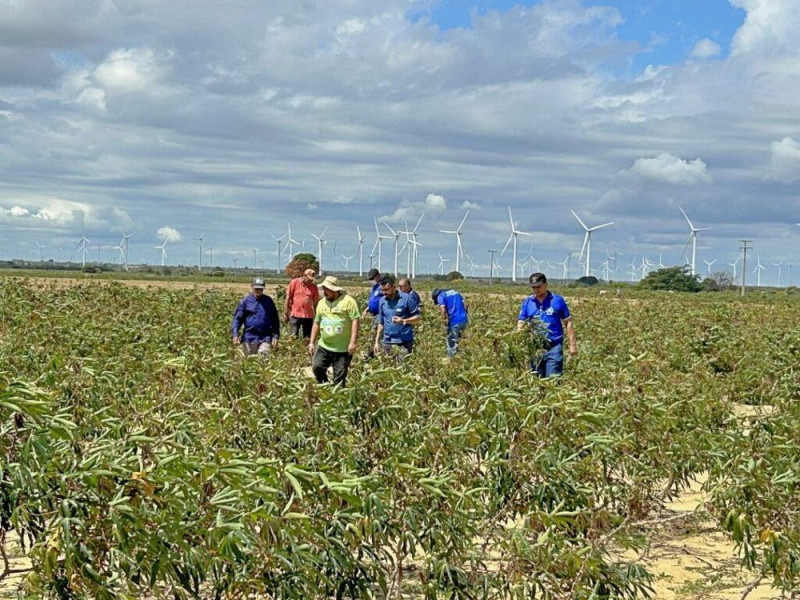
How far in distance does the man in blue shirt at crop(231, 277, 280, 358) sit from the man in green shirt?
1490 millimetres

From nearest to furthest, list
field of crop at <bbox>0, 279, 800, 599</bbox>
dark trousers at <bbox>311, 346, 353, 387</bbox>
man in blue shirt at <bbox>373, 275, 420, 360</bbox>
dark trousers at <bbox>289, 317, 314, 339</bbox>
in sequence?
field of crop at <bbox>0, 279, 800, 599</bbox>, dark trousers at <bbox>311, 346, 353, 387</bbox>, man in blue shirt at <bbox>373, 275, 420, 360</bbox>, dark trousers at <bbox>289, 317, 314, 339</bbox>

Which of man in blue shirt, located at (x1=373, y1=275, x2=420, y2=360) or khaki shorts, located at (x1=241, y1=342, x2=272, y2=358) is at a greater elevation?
man in blue shirt, located at (x1=373, y1=275, x2=420, y2=360)

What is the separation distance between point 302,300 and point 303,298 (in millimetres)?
31

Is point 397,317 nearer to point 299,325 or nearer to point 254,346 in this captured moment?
point 254,346

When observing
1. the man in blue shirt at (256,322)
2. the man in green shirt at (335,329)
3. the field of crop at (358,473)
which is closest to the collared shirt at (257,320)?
the man in blue shirt at (256,322)

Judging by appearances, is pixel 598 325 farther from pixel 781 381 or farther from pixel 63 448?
pixel 63 448

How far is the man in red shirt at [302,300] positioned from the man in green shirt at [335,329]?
3034mm

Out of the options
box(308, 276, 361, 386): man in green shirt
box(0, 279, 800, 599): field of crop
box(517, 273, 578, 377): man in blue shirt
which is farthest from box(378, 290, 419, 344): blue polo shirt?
box(0, 279, 800, 599): field of crop

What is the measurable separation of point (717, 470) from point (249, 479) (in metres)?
3.07

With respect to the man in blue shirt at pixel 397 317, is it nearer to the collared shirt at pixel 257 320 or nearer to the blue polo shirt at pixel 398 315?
the blue polo shirt at pixel 398 315

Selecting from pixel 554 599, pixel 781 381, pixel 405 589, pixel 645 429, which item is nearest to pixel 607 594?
pixel 554 599

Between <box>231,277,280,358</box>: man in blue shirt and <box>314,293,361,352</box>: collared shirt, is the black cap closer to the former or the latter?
<box>314,293,361,352</box>: collared shirt

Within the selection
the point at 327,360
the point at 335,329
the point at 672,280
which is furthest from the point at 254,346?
the point at 672,280

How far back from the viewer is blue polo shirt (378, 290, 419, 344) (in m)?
13.2
